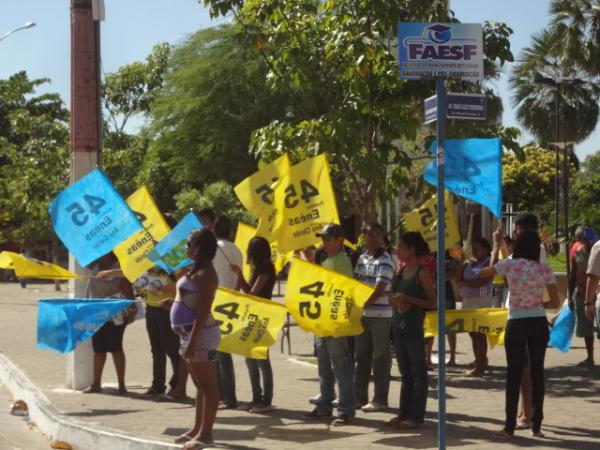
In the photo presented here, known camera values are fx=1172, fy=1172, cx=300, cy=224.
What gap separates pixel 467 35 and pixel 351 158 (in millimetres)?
6326

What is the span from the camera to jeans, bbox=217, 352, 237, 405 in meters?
11.0

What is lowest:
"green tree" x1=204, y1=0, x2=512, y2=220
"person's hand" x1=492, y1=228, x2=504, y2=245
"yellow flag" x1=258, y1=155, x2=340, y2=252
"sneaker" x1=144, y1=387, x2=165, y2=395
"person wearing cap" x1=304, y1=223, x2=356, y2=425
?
"sneaker" x1=144, y1=387, x2=165, y2=395

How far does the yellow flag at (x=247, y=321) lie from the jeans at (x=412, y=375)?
1.11m

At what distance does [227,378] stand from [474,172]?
3.26m

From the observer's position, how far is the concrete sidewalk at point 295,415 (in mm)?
9102

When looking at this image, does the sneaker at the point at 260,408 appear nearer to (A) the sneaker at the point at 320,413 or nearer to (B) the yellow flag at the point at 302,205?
(A) the sneaker at the point at 320,413

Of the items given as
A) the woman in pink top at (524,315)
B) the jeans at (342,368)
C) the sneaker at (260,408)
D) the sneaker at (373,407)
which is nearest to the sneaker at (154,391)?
the sneaker at (260,408)

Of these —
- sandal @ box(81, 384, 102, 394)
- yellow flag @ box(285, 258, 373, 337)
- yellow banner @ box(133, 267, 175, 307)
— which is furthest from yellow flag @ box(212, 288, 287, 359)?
sandal @ box(81, 384, 102, 394)

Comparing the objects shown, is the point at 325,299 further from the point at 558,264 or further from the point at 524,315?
the point at 558,264

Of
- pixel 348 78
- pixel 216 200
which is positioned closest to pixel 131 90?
pixel 216 200

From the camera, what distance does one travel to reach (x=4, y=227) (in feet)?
205

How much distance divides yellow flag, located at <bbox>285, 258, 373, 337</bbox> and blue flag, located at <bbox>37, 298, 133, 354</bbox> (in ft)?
6.35

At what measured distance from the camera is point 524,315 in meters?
9.09

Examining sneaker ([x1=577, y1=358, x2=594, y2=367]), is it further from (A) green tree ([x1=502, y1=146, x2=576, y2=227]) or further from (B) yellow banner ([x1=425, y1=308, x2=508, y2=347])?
(A) green tree ([x1=502, y1=146, x2=576, y2=227])
